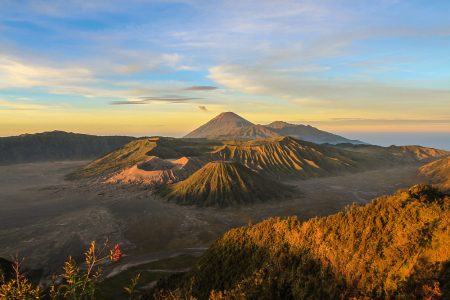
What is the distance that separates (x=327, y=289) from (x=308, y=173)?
344ft

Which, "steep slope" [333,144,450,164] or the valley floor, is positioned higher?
"steep slope" [333,144,450,164]

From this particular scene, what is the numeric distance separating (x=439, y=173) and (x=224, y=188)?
77.3 m

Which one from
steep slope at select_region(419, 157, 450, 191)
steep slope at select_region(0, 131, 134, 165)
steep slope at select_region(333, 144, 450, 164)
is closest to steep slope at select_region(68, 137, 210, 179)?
steep slope at select_region(0, 131, 134, 165)

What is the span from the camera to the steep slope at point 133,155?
117 meters

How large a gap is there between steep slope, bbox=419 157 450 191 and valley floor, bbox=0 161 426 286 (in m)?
5.10

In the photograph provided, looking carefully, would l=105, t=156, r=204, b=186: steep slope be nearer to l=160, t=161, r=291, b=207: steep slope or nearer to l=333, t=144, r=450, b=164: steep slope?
l=160, t=161, r=291, b=207: steep slope

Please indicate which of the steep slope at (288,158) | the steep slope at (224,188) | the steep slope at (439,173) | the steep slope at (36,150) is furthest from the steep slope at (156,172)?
the steep slope at (36,150)

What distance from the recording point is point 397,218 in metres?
25.0

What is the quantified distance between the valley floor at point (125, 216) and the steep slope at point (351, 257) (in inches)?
730

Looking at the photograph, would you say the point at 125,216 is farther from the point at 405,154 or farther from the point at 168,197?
the point at 405,154

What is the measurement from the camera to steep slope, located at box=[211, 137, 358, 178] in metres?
126

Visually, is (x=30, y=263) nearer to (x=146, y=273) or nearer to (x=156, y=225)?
(x=146, y=273)

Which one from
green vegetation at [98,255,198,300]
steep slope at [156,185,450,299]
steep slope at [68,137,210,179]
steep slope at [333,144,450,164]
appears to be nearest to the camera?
steep slope at [156,185,450,299]

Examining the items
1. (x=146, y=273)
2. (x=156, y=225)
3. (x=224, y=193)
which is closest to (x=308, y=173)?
(x=224, y=193)
